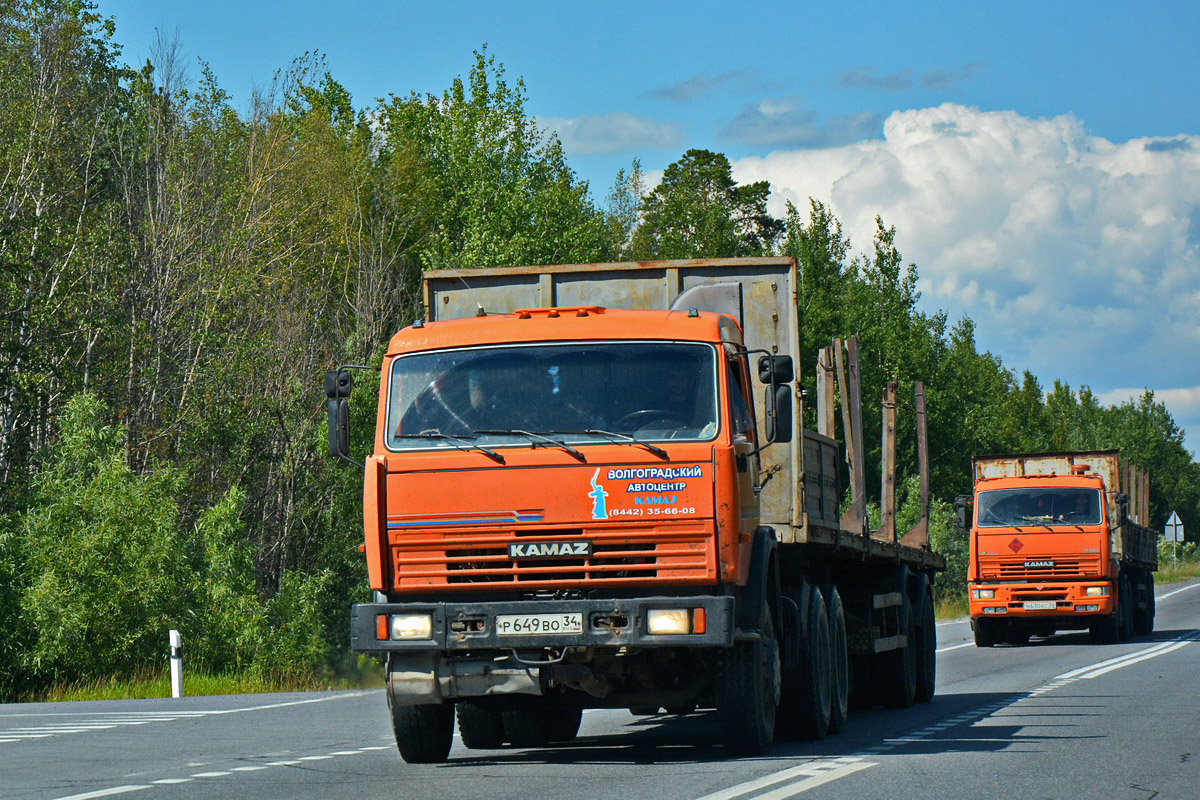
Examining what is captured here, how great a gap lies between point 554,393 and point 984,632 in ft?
66.0

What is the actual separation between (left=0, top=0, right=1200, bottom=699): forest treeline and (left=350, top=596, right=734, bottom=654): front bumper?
1507cm

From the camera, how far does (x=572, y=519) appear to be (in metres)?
9.28

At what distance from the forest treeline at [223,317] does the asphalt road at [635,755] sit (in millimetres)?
7000

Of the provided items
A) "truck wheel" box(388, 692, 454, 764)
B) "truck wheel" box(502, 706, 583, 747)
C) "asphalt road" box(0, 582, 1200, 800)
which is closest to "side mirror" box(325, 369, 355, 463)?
"truck wheel" box(388, 692, 454, 764)

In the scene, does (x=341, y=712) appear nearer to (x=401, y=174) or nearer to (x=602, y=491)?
(x=602, y=491)

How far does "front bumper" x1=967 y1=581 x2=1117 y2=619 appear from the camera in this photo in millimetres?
26688

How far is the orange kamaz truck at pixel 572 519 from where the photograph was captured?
30.5 ft

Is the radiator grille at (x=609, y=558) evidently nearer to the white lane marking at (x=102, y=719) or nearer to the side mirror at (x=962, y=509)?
the white lane marking at (x=102, y=719)

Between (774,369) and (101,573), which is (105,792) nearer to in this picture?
(774,369)

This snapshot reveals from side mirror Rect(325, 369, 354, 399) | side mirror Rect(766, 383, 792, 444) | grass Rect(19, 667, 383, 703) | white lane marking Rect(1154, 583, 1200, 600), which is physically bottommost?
white lane marking Rect(1154, 583, 1200, 600)

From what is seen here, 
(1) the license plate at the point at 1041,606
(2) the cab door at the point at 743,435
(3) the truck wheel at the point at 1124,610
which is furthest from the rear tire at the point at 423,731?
(3) the truck wheel at the point at 1124,610

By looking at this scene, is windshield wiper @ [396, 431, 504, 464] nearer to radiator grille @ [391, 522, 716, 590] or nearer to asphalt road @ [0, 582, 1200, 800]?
radiator grille @ [391, 522, 716, 590]

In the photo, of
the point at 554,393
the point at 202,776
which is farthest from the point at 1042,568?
the point at 202,776

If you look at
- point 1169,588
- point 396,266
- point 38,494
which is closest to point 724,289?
point 38,494
